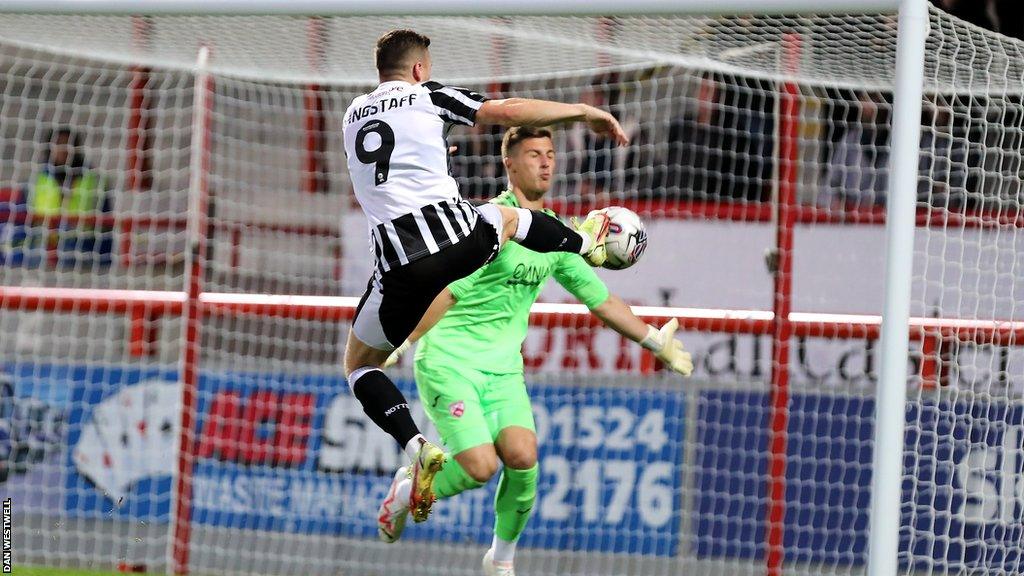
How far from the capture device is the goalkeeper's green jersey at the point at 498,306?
5.85 meters

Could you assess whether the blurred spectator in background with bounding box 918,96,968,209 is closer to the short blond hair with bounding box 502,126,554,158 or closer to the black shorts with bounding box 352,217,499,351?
the short blond hair with bounding box 502,126,554,158

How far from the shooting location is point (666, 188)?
→ 7969 millimetres

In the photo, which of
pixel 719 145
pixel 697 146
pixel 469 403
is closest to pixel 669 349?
pixel 469 403

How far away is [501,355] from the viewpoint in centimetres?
593

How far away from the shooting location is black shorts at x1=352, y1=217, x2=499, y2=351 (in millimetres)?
4977

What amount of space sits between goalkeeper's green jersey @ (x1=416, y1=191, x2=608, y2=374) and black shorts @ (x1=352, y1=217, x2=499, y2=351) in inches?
28.7

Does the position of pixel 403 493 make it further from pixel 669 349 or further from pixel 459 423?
pixel 669 349

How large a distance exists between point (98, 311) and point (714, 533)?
3635 millimetres

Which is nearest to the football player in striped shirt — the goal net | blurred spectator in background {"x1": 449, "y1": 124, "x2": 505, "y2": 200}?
the goal net

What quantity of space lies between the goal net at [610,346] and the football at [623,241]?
134 cm

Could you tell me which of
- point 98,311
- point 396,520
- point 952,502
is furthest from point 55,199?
point 952,502

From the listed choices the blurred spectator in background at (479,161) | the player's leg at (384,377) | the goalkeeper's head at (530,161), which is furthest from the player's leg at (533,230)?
the blurred spectator in background at (479,161)

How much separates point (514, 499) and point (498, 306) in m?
0.81

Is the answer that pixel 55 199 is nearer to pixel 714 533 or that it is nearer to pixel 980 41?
pixel 714 533
